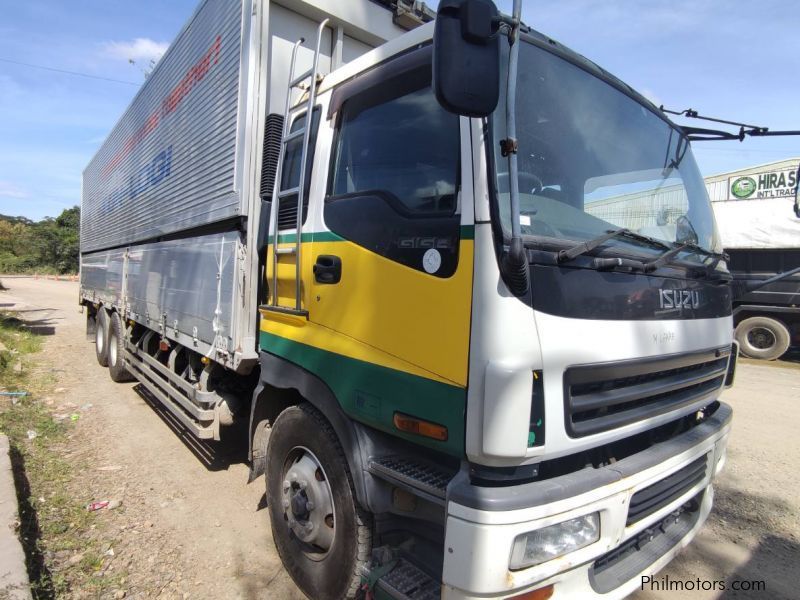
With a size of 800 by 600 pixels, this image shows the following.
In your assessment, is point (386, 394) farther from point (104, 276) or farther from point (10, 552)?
point (104, 276)

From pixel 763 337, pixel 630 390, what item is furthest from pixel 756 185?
pixel 630 390

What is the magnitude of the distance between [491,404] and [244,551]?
7.72ft

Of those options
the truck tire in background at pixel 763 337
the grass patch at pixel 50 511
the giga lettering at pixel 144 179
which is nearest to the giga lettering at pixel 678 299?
the grass patch at pixel 50 511

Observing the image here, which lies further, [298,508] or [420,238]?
[298,508]

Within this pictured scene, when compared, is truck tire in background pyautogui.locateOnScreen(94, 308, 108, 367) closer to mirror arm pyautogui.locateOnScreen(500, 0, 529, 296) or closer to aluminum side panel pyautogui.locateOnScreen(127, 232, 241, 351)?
aluminum side panel pyautogui.locateOnScreen(127, 232, 241, 351)

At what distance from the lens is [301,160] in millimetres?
2871

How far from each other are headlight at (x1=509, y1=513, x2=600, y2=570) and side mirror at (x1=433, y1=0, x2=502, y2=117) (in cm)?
142

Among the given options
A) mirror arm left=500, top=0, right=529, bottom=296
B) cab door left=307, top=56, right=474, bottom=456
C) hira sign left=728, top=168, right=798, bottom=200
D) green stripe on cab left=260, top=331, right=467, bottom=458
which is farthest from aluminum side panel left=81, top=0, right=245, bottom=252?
hira sign left=728, top=168, right=798, bottom=200

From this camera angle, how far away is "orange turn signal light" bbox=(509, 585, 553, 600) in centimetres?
176

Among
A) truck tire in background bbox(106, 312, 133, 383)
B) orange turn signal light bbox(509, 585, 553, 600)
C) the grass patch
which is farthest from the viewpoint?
truck tire in background bbox(106, 312, 133, 383)

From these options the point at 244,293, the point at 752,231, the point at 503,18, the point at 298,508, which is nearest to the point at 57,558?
the point at 298,508

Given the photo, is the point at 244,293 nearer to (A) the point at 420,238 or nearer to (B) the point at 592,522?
(A) the point at 420,238

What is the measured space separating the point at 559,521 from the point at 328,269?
1.45 meters

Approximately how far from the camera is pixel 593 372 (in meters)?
1.87
